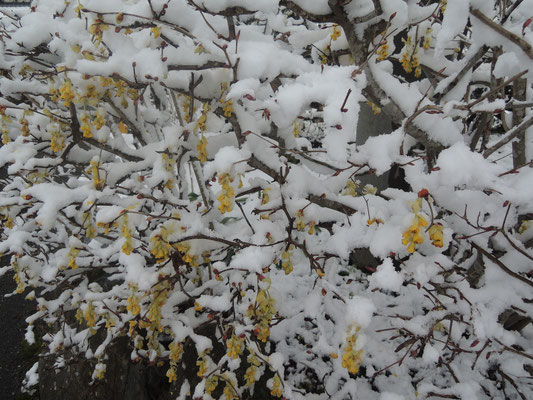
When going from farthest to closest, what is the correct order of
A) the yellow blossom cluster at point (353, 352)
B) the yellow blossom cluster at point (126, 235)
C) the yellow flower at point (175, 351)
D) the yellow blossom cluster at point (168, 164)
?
the yellow flower at point (175, 351)
the yellow blossom cluster at point (168, 164)
the yellow blossom cluster at point (126, 235)
the yellow blossom cluster at point (353, 352)

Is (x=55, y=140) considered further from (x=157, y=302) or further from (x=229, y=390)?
(x=229, y=390)

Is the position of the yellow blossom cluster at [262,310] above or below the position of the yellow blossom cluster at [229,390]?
above

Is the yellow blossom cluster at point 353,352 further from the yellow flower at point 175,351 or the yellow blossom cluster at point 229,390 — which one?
the yellow flower at point 175,351

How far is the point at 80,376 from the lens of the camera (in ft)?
9.62

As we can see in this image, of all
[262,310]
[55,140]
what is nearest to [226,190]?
[262,310]

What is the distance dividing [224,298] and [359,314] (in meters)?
0.82

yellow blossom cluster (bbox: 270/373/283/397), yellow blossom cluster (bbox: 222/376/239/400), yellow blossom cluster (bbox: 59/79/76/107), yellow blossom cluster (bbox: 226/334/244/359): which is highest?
yellow blossom cluster (bbox: 59/79/76/107)

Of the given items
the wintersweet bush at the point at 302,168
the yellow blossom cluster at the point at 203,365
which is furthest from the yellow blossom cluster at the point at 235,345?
the yellow blossom cluster at the point at 203,365

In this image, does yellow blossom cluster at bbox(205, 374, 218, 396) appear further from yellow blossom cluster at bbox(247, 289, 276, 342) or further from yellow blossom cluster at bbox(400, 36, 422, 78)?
yellow blossom cluster at bbox(400, 36, 422, 78)

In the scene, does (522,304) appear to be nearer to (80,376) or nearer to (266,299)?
(266,299)

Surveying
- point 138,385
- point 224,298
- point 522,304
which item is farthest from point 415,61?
point 138,385

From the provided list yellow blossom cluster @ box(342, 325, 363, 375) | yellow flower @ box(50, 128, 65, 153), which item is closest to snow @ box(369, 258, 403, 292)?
Result: yellow blossom cluster @ box(342, 325, 363, 375)

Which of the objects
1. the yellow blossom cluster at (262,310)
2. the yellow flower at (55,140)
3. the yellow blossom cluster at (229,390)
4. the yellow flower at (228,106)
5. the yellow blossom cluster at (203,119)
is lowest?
the yellow blossom cluster at (229,390)

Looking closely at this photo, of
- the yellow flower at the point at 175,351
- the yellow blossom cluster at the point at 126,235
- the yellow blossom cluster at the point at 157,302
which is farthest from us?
the yellow flower at the point at 175,351
